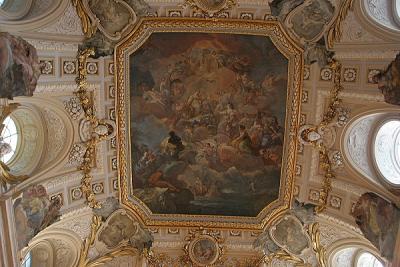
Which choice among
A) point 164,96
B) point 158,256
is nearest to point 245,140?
point 164,96

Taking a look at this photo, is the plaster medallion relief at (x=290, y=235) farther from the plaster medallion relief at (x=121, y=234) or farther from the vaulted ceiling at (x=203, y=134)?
the plaster medallion relief at (x=121, y=234)

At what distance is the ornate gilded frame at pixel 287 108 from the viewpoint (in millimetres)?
14602

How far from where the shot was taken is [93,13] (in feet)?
45.8

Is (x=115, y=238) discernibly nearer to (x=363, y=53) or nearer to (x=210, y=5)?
(x=210, y=5)

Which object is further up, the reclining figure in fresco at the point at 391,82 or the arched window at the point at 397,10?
the arched window at the point at 397,10

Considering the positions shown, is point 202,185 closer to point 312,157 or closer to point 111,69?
point 312,157

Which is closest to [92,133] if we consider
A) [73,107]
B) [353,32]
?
[73,107]

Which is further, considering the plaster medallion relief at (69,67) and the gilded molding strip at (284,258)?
the gilded molding strip at (284,258)

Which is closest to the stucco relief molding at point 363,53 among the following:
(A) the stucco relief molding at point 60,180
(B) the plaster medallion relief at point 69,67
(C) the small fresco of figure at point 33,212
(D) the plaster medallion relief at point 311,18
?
(D) the plaster medallion relief at point 311,18

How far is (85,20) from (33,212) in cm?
475

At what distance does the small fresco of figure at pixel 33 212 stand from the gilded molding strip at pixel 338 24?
7.94 metres

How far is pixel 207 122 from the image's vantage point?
15961mm

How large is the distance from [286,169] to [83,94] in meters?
5.88

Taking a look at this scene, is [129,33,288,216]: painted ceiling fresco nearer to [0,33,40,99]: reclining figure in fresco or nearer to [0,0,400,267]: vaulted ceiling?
[0,0,400,267]: vaulted ceiling
